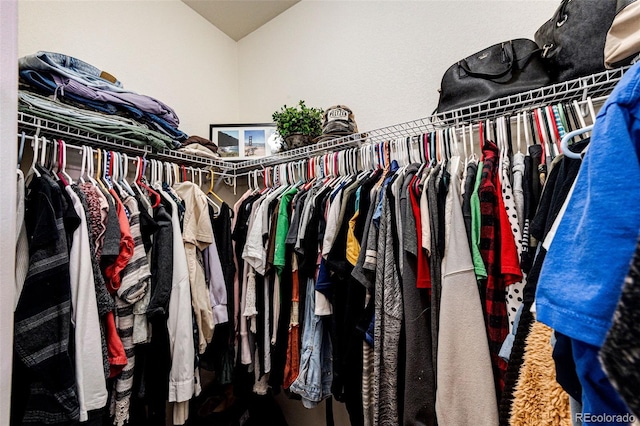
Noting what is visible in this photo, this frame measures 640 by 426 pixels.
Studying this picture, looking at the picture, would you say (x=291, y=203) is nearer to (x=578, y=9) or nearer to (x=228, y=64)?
(x=578, y=9)

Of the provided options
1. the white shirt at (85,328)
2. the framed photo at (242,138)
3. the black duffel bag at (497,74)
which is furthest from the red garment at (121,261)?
the black duffel bag at (497,74)

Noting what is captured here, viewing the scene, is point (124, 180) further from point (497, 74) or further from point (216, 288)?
point (497, 74)

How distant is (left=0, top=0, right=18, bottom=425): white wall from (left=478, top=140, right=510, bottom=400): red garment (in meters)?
0.92

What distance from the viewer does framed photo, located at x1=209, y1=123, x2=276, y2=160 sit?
1847 millimetres

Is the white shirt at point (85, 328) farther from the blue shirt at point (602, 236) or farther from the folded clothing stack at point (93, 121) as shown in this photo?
the blue shirt at point (602, 236)

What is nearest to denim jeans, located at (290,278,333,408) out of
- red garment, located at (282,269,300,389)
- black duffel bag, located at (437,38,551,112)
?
red garment, located at (282,269,300,389)

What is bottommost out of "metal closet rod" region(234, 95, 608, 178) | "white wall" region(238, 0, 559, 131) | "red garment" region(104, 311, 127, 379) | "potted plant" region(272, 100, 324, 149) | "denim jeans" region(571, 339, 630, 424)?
"red garment" region(104, 311, 127, 379)

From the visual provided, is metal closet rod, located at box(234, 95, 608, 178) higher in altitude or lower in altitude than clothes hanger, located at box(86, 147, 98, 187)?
higher

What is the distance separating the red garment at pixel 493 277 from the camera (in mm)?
772

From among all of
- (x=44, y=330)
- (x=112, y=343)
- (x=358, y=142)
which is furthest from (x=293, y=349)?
(x=358, y=142)

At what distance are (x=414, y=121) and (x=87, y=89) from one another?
1212 mm

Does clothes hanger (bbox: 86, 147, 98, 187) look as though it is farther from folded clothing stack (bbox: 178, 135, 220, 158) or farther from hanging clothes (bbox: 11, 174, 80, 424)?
folded clothing stack (bbox: 178, 135, 220, 158)

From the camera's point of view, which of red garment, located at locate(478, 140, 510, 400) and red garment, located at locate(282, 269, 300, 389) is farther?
red garment, located at locate(282, 269, 300, 389)

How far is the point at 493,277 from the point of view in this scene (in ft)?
2.57
